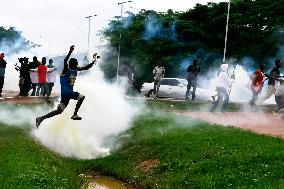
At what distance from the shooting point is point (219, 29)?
157ft

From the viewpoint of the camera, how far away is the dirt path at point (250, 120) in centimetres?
1806

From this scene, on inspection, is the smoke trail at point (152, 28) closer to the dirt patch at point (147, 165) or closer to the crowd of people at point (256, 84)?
the crowd of people at point (256, 84)

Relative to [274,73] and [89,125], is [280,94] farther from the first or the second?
[89,125]

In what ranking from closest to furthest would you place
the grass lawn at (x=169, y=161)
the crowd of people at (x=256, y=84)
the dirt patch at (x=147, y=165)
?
the grass lawn at (x=169, y=161) → the dirt patch at (x=147, y=165) → the crowd of people at (x=256, y=84)

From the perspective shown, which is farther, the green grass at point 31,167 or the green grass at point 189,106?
the green grass at point 189,106

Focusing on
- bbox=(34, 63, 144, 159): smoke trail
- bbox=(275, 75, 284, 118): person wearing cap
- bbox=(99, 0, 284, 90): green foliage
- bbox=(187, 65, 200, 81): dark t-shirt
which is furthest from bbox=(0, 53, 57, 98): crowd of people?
bbox=(99, 0, 284, 90): green foliage

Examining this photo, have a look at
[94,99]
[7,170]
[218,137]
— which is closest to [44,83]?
[94,99]

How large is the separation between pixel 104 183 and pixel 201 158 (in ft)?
8.03

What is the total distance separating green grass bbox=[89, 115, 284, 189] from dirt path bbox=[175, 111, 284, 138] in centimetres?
183

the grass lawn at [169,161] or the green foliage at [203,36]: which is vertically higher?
the green foliage at [203,36]

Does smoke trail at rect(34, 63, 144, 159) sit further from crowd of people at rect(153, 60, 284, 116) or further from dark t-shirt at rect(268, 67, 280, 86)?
dark t-shirt at rect(268, 67, 280, 86)

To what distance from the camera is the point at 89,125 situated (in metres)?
18.5

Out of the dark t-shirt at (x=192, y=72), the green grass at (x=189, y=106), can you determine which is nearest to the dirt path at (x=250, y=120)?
the green grass at (x=189, y=106)

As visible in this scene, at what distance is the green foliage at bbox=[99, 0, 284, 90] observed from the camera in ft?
141
